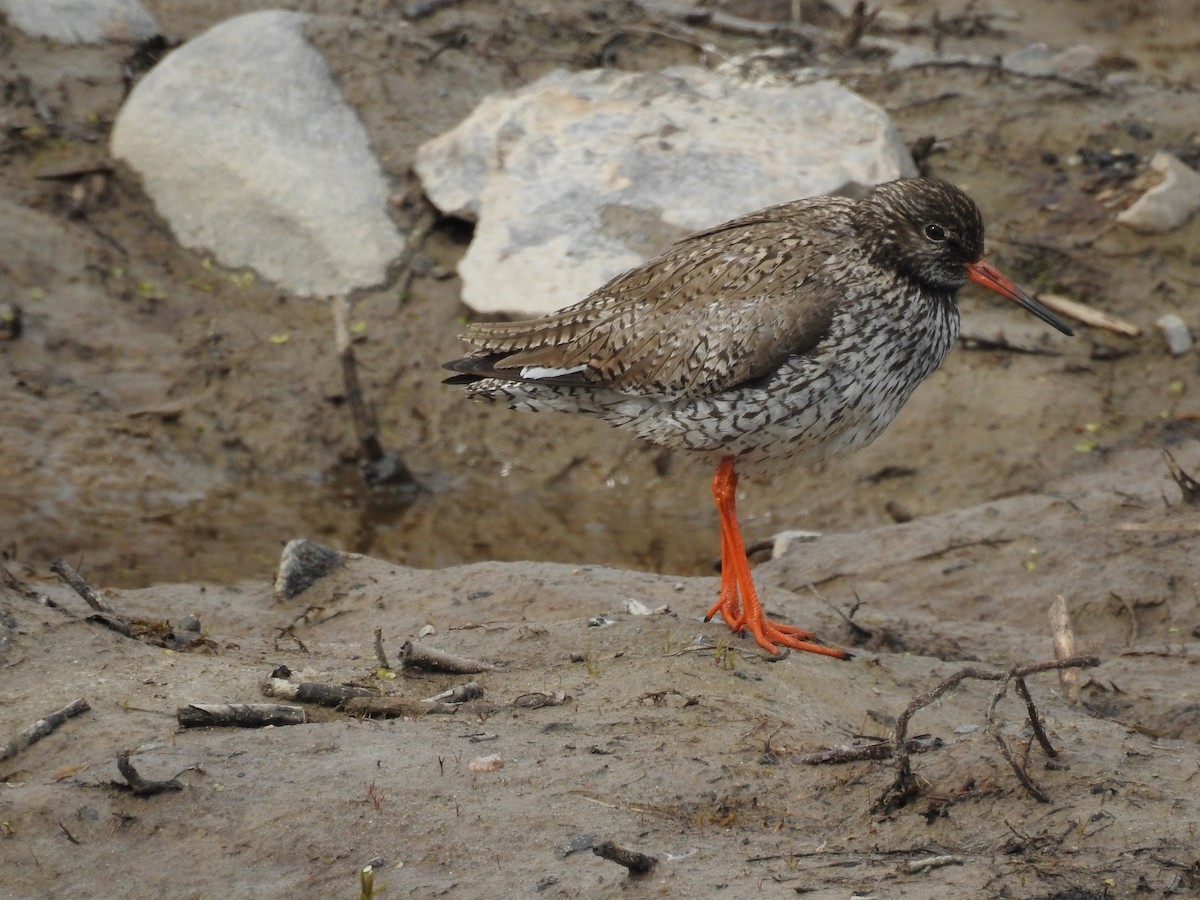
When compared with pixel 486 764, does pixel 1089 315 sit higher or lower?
lower

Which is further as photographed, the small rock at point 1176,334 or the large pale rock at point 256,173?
the large pale rock at point 256,173

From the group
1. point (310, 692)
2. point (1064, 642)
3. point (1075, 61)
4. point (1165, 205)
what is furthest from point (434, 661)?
point (1075, 61)

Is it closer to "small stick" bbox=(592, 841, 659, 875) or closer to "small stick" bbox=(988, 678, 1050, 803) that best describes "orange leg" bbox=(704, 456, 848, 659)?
"small stick" bbox=(988, 678, 1050, 803)

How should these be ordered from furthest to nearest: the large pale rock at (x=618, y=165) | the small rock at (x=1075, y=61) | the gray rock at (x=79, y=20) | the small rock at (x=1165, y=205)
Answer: the small rock at (x=1075, y=61) < the gray rock at (x=79, y=20) < the small rock at (x=1165, y=205) < the large pale rock at (x=618, y=165)

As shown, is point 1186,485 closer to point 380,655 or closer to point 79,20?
point 380,655

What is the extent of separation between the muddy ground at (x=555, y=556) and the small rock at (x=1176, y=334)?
7 centimetres

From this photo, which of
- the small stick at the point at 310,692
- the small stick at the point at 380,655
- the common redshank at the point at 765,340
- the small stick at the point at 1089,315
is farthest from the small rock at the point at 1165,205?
the small stick at the point at 310,692

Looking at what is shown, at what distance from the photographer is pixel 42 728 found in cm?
467

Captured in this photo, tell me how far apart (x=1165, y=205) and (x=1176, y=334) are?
1.14 m

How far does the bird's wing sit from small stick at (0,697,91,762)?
2.32 metres

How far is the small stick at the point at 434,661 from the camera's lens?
5434 millimetres

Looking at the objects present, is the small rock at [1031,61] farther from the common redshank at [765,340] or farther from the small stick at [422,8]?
the common redshank at [765,340]

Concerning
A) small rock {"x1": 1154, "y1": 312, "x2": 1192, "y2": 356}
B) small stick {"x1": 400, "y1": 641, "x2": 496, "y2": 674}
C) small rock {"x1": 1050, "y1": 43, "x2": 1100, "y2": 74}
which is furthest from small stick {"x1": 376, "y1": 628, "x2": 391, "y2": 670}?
small rock {"x1": 1050, "y1": 43, "x2": 1100, "y2": 74}

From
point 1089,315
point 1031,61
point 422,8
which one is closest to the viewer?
point 1089,315
